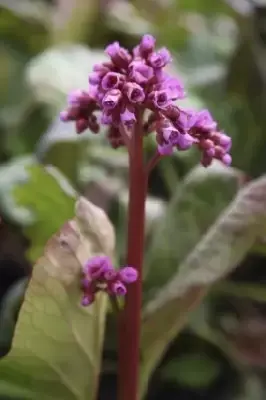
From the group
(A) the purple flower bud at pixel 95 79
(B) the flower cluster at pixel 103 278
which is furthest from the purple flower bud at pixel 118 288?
(A) the purple flower bud at pixel 95 79

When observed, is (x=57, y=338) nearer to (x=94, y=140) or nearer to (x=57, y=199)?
(x=57, y=199)

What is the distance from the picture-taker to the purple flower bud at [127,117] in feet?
1.09

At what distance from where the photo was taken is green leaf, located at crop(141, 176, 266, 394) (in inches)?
16.2

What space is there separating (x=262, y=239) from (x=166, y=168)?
199mm

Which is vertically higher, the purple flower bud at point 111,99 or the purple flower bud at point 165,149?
the purple flower bud at point 111,99

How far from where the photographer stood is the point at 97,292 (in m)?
0.39

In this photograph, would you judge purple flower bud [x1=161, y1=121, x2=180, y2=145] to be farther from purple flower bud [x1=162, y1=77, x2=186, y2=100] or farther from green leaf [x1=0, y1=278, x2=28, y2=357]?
green leaf [x1=0, y1=278, x2=28, y2=357]

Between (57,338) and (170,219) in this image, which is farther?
(170,219)

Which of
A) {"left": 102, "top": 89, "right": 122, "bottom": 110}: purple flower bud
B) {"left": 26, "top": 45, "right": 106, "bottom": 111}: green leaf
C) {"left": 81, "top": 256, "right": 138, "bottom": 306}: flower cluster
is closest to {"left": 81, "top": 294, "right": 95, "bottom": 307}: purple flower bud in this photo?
{"left": 81, "top": 256, "right": 138, "bottom": 306}: flower cluster

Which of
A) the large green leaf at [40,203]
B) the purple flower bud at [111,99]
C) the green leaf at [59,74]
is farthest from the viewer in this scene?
the green leaf at [59,74]

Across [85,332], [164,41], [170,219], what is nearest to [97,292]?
[85,332]

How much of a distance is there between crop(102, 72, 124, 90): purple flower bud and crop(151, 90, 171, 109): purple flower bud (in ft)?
0.06

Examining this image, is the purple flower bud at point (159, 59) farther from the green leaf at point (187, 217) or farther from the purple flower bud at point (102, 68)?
the green leaf at point (187, 217)

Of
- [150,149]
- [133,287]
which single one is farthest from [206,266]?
[150,149]
